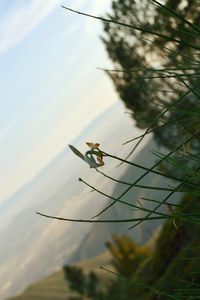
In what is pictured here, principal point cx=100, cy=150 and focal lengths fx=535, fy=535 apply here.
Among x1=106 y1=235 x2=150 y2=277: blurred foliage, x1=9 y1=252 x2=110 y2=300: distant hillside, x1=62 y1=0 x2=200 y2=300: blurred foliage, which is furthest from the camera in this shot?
x1=9 y1=252 x2=110 y2=300: distant hillside

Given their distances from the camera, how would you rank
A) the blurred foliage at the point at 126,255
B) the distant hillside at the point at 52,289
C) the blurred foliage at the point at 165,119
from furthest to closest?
1. the distant hillside at the point at 52,289
2. the blurred foliage at the point at 126,255
3. the blurred foliage at the point at 165,119

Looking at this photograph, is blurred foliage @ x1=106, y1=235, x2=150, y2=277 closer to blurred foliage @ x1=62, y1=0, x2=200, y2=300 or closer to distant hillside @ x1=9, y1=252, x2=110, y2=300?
blurred foliage @ x1=62, y1=0, x2=200, y2=300

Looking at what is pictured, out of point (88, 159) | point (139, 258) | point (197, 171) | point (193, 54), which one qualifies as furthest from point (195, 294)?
point (139, 258)

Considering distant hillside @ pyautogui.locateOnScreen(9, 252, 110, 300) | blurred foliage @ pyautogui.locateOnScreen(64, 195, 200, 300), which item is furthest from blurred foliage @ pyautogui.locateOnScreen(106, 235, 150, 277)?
distant hillside @ pyautogui.locateOnScreen(9, 252, 110, 300)

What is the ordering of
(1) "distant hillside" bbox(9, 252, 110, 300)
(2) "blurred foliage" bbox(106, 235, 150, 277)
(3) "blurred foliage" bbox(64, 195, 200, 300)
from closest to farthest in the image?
(3) "blurred foliage" bbox(64, 195, 200, 300) < (2) "blurred foliage" bbox(106, 235, 150, 277) < (1) "distant hillside" bbox(9, 252, 110, 300)

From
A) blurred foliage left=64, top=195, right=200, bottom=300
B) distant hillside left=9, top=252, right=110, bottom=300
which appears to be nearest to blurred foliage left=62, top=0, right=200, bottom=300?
blurred foliage left=64, top=195, right=200, bottom=300

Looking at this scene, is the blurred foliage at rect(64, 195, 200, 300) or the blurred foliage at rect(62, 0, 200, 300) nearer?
the blurred foliage at rect(62, 0, 200, 300)

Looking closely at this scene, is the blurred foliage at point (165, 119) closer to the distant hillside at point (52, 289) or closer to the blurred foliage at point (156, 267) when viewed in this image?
the blurred foliage at point (156, 267)

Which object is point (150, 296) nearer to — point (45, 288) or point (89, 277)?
point (89, 277)

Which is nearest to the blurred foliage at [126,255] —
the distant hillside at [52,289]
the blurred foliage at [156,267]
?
the blurred foliage at [156,267]

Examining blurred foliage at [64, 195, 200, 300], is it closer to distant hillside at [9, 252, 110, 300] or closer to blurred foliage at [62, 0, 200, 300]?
blurred foliage at [62, 0, 200, 300]

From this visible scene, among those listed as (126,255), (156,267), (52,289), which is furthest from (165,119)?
(52,289)

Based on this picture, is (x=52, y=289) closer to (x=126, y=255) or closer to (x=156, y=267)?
(x=126, y=255)
